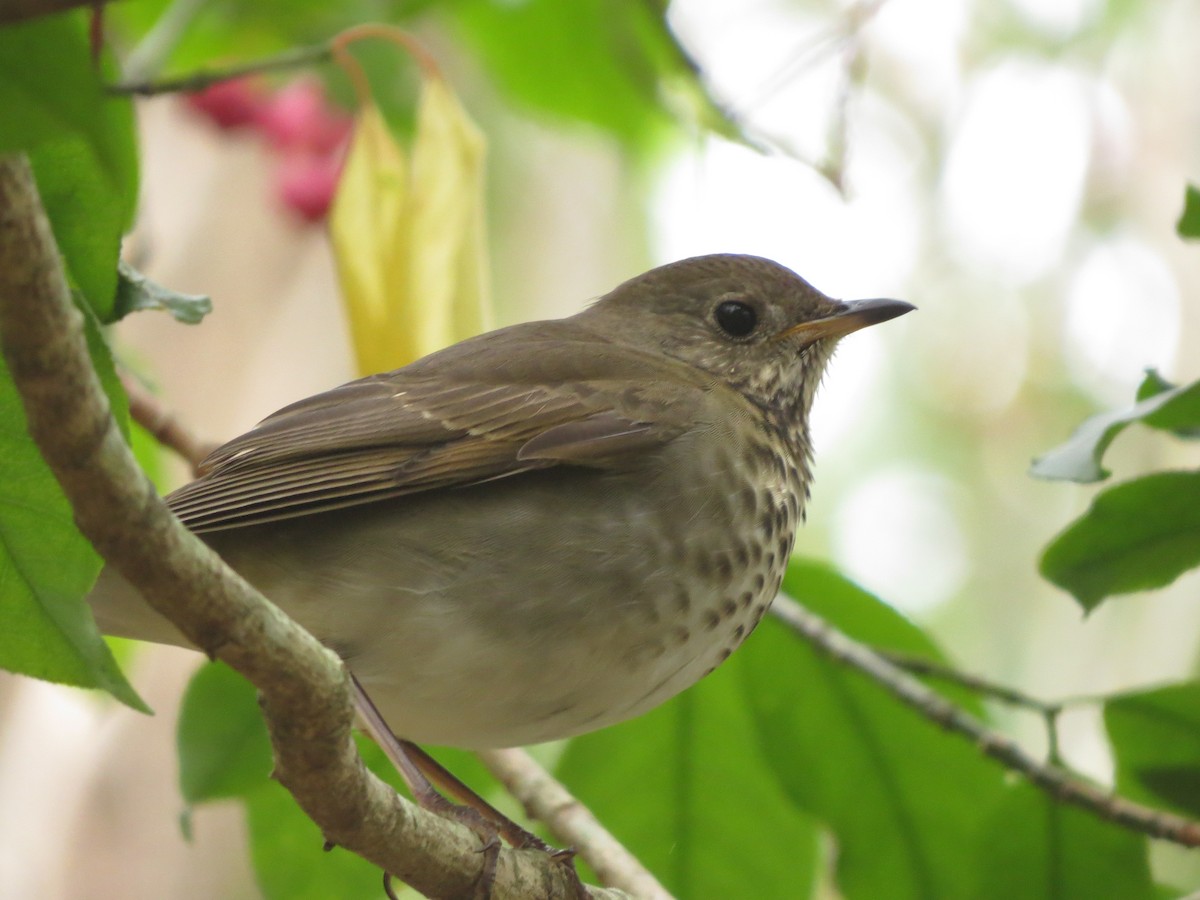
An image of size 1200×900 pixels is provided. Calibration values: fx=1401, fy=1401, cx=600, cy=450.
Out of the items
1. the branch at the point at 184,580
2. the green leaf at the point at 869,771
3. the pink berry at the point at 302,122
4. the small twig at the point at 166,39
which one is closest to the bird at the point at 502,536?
the green leaf at the point at 869,771

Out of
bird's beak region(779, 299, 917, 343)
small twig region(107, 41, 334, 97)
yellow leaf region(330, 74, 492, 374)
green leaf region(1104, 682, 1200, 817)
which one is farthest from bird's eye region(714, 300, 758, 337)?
green leaf region(1104, 682, 1200, 817)

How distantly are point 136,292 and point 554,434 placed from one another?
1089mm

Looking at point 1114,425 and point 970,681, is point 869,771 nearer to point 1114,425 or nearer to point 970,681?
point 970,681

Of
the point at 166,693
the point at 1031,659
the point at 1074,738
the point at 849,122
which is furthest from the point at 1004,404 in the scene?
the point at 849,122

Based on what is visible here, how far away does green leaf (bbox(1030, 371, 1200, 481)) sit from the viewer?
7.73 feet

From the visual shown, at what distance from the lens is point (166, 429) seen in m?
3.53

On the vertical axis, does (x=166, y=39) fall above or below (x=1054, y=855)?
above

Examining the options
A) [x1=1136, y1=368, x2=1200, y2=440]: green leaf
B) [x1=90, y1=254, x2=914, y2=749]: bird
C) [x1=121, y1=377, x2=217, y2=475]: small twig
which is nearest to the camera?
[x1=1136, y1=368, x2=1200, y2=440]: green leaf

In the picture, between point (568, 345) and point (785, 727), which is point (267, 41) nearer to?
point (568, 345)

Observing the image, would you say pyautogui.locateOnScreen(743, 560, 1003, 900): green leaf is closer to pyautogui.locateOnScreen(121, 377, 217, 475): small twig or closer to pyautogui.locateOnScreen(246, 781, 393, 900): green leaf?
pyautogui.locateOnScreen(246, 781, 393, 900): green leaf

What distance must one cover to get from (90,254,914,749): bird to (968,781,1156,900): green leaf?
0.75 meters

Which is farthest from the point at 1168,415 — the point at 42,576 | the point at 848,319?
the point at 42,576

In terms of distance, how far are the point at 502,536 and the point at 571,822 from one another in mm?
701

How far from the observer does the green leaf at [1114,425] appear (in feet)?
7.73
